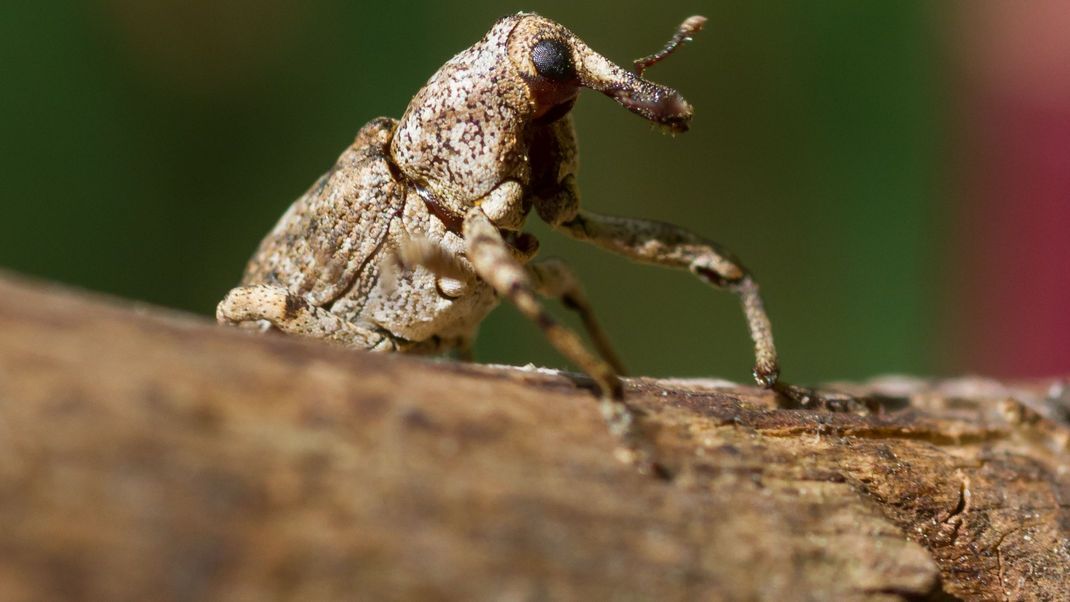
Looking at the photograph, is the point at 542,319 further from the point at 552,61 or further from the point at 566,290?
the point at 566,290

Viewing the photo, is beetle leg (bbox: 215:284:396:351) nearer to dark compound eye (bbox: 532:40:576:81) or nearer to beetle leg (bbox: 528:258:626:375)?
beetle leg (bbox: 528:258:626:375)

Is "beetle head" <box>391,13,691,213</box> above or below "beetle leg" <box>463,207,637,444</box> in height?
above

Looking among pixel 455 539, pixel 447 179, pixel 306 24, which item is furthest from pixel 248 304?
pixel 306 24

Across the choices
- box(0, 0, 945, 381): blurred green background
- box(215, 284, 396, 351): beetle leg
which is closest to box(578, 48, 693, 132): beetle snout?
box(215, 284, 396, 351): beetle leg

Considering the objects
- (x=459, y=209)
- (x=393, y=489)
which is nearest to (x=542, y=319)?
(x=393, y=489)

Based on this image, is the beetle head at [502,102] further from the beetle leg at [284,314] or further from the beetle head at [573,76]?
the beetle leg at [284,314]

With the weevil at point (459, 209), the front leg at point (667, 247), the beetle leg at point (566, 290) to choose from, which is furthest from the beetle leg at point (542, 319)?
the beetle leg at point (566, 290)

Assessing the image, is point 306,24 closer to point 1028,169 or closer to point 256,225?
point 256,225
